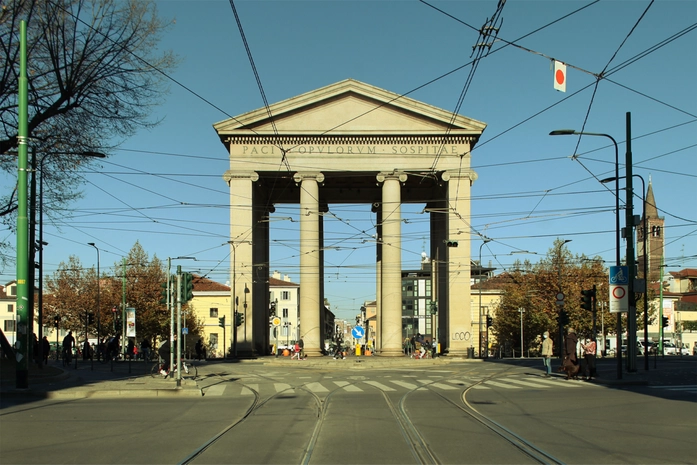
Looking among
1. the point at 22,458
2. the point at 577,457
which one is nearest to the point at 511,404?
the point at 577,457

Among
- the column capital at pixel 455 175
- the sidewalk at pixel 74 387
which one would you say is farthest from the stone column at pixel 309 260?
the sidewalk at pixel 74 387

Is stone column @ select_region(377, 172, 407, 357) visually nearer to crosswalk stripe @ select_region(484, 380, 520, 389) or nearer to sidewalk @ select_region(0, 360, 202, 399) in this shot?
crosswalk stripe @ select_region(484, 380, 520, 389)

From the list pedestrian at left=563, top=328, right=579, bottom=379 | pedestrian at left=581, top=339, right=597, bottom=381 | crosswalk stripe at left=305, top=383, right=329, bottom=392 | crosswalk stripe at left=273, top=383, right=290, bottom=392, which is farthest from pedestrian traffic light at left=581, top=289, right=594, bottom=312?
crosswalk stripe at left=273, top=383, right=290, bottom=392

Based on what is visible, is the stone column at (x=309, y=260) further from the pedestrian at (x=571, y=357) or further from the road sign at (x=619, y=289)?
the road sign at (x=619, y=289)

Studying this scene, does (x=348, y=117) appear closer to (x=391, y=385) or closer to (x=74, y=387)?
(x=391, y=385)

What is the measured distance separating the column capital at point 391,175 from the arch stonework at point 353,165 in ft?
0.21

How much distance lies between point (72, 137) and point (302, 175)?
21.4 m

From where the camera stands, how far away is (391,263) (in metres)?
45.8

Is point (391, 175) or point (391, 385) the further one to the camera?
point (391, 175)

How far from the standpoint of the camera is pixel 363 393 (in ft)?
67.2

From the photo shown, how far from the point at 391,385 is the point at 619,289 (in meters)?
8.22

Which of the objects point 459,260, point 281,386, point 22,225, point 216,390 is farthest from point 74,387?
point 459,260

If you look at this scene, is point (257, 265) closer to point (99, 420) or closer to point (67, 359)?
point (67, 359)

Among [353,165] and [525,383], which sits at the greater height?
[353,165]
